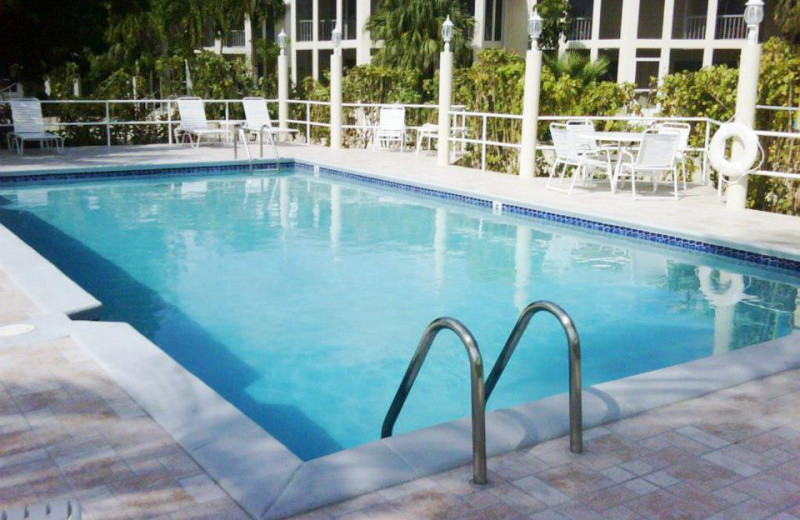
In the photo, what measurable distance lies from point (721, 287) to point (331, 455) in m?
5.23

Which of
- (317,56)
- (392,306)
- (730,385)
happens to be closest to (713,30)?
(317,56)

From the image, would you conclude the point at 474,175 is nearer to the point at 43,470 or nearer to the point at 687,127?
the point at 687,127

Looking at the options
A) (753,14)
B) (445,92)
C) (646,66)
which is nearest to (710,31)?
(646,66)

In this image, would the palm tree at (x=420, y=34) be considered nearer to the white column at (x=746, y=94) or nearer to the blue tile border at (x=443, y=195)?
the blue tile border at (x=443, y=195)

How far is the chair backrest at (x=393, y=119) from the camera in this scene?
54.1 feet

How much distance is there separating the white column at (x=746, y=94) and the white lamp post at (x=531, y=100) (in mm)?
2991

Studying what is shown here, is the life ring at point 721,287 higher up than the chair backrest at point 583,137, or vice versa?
the chair backrest at point 583,137

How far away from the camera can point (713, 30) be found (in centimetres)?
2697

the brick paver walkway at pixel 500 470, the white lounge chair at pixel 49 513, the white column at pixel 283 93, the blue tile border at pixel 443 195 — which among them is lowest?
the brick paver walkway at pixel 500 470

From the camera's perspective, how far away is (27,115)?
14.6 metres

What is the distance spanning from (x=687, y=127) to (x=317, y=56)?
25.0 metres

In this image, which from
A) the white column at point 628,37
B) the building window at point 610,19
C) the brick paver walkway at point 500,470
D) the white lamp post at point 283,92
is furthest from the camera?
the building window at point 610,19

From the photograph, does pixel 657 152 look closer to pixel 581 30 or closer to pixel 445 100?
pixel 445 100

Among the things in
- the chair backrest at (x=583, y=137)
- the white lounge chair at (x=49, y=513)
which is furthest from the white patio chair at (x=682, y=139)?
the white lounge chair at (x=49, y=513)
